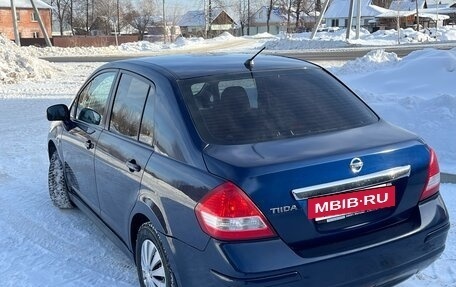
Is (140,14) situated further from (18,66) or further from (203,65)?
(203,65)

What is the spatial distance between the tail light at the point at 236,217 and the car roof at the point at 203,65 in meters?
1.12

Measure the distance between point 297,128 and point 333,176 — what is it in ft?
1.85

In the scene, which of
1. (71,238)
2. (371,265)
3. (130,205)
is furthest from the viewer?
(71,238)

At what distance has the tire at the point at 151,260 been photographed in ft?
10.0

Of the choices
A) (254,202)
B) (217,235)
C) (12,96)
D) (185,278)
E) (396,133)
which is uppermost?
(396,133)

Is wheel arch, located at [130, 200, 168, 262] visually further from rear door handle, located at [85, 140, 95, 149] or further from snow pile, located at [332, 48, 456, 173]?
snow pile, located at [332, 48, 456, 173]

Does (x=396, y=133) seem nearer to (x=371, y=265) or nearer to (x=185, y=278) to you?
(x=371, y=265)

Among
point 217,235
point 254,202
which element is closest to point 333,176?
point 254,202

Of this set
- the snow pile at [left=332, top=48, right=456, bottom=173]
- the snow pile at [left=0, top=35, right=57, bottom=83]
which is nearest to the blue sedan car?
the snow pile at [left=332, top=48, right=456, bottom=173]

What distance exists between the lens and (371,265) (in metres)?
2.77

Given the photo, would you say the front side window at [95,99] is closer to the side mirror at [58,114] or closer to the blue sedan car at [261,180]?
the side mirror at [58,114]

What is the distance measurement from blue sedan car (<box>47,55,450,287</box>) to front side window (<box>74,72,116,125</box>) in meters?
0.29

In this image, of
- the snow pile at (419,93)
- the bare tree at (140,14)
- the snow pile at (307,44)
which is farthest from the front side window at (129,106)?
the bare tree at (140,14)

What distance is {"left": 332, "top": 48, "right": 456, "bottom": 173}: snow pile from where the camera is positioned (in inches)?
275
